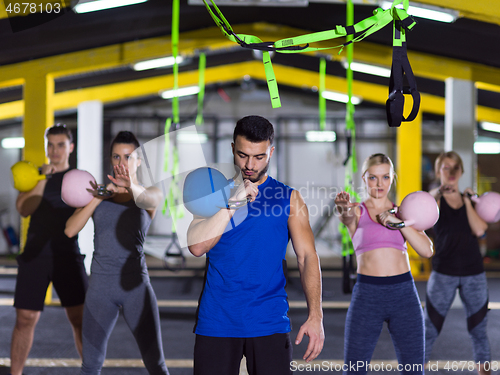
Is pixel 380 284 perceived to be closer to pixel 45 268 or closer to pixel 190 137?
pixel 45 268

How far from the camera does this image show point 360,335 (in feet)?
→ 6.32

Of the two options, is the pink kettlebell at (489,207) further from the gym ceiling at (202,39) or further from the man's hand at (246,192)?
the man's hand at (246,192)

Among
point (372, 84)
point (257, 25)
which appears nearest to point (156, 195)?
point (257, 25)

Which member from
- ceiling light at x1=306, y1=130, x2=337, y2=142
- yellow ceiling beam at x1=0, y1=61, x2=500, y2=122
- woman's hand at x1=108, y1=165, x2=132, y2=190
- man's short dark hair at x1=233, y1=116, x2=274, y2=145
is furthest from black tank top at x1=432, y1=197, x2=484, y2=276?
ceiling light at x1=306, y1=130, x2=337, y2=142

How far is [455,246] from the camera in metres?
2.62

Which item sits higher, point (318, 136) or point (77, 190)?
point (318, 136)

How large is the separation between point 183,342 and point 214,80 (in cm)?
533

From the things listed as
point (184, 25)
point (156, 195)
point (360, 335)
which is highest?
point (184, 25)

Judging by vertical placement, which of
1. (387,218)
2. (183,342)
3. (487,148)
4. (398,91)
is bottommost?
(183,342)

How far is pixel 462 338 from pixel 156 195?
121 inches

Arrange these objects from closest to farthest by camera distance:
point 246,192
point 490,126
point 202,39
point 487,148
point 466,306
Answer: point 246,192
point 466,306
point 202,39
point 490,126
point 487,148

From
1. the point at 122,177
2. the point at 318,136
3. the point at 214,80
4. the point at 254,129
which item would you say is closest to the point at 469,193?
the point at 254,129

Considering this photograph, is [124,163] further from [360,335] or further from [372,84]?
[372,84]

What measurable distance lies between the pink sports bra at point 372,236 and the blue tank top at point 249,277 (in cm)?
68
